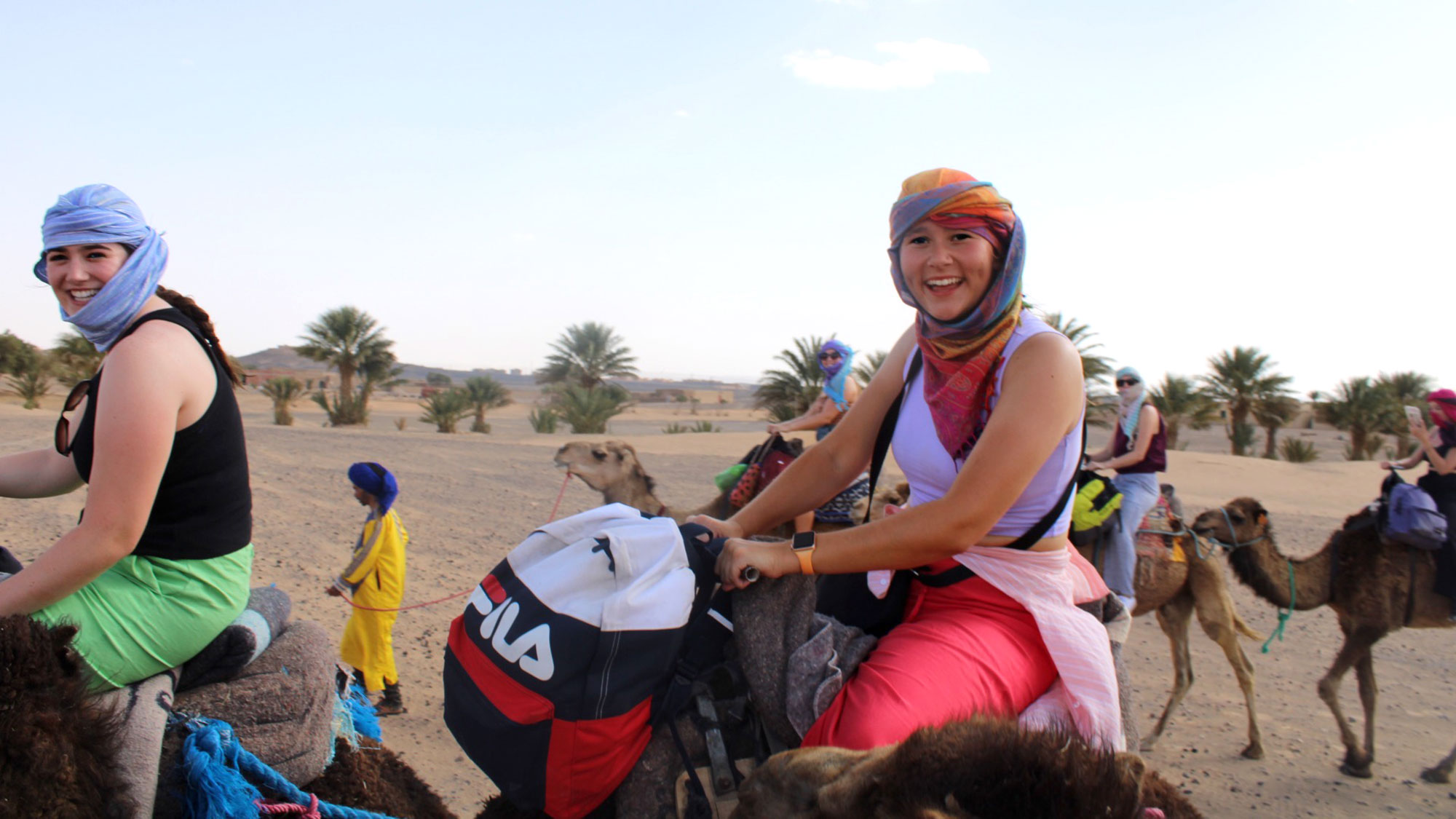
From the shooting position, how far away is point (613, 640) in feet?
6.00

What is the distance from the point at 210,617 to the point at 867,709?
1565mm

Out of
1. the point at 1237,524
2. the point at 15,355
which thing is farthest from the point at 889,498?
the point at 15,355

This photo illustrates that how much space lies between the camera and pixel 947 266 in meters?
2.08

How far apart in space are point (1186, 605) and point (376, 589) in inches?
253

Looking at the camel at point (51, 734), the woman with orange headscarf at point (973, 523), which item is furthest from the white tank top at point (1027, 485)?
the camel at point (51, 734)

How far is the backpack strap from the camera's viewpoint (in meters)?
2.30

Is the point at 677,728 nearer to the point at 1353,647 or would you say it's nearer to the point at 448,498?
the point at 1353,647

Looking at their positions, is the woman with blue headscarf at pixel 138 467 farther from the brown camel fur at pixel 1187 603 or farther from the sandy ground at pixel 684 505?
the brown camel fur at pixel 1187 603

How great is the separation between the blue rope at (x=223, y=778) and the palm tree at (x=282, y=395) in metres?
29.8

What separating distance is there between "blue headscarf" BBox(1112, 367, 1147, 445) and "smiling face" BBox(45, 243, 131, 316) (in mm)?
7292

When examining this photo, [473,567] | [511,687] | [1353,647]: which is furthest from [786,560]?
[473,567]

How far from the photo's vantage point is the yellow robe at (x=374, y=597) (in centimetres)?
621

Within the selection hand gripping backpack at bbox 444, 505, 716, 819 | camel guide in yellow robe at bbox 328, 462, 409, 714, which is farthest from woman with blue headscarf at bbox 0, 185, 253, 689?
camel guide in yellow robe at bbox 328, 462, 409, 714

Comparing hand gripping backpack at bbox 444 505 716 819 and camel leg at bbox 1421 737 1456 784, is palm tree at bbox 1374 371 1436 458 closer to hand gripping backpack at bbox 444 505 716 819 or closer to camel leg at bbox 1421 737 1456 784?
camel leg at bbox 1421 737 1456 784
